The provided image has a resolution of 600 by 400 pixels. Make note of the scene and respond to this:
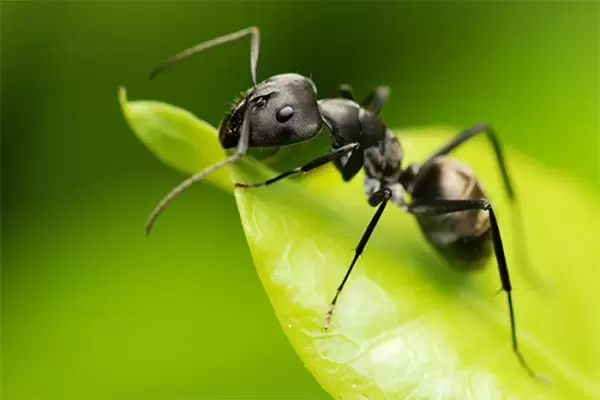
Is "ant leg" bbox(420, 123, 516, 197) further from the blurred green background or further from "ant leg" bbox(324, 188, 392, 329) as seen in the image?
the blurred green background

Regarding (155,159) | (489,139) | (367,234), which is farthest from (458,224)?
(155,159)

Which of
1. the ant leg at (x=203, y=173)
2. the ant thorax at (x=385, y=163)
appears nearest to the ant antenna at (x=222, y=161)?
the ant leg at (x=203, y=173)

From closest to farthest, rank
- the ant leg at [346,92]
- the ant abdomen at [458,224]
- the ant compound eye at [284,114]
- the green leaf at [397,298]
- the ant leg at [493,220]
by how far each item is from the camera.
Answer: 1. the green leaf at [397,298]
2. the ant leg at [493,220]
3. the ant compound eye at [284,114]
4. the ant abdomen at [458,224]
5. the ant leg at [346,92]

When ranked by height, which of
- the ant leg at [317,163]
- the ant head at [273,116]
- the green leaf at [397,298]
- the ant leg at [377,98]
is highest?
the ant head at [273,116]

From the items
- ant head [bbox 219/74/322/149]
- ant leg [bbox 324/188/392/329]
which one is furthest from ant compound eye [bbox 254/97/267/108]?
ant leg [bbox 324/188/392/329]

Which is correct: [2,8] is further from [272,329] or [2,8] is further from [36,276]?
[272,329]

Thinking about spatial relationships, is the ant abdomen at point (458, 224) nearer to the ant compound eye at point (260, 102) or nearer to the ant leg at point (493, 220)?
the ant leg at point (493, 220)
